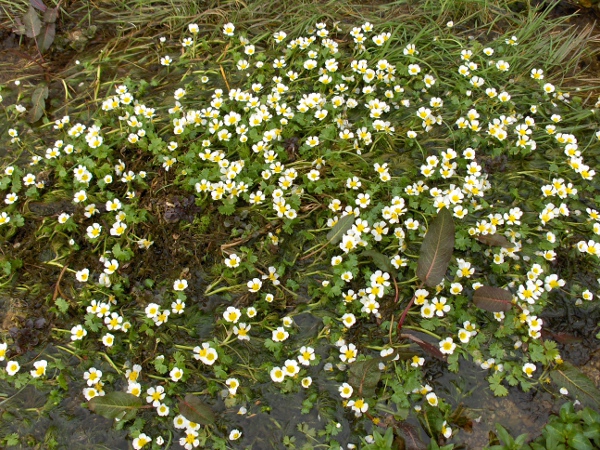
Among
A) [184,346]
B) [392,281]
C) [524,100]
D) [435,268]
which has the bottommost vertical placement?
[184,346]

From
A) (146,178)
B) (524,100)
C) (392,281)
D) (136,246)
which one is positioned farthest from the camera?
(524,100)

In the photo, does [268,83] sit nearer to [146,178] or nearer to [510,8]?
[146,178]

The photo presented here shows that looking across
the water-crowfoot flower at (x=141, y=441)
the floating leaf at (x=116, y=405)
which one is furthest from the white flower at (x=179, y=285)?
the water-crowfoot flower at (x=141, y=441)

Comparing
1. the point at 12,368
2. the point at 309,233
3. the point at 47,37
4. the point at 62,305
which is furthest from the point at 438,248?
the point at 47,37

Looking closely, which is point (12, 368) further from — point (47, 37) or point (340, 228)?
point (47, 37)

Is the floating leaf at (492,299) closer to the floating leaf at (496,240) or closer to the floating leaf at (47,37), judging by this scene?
the floating leaf at (496,240)

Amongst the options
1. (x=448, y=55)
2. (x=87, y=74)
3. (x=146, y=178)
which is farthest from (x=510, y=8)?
(x=87, y=74)
